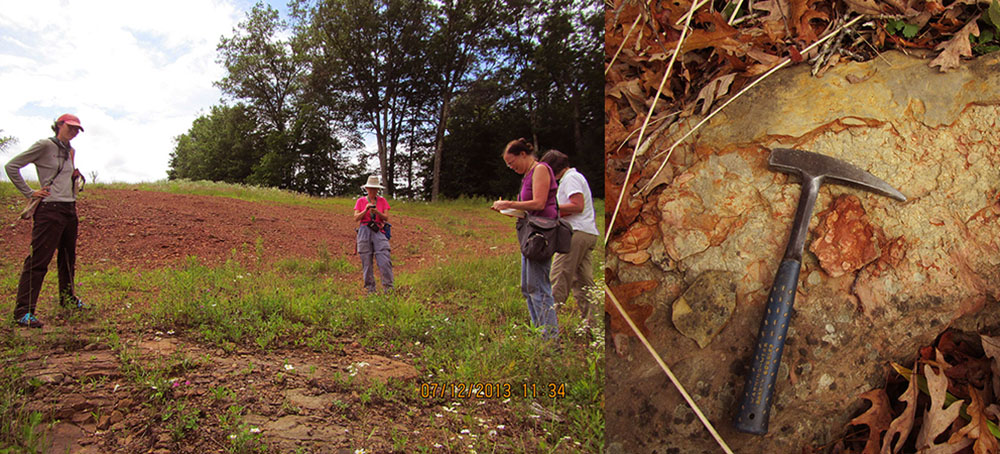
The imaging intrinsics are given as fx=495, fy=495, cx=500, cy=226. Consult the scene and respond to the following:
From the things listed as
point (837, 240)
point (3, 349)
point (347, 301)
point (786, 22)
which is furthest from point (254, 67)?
point (837, 240)

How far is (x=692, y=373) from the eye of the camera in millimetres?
1191

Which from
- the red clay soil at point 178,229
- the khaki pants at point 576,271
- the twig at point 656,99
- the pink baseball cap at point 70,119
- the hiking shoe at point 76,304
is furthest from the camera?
the khaki pants at point 576,271

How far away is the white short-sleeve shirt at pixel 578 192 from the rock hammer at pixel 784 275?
1322mm

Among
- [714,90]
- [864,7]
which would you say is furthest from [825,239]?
[864,7]

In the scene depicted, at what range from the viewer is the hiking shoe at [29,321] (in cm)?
234

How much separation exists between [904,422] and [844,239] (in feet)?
1.47

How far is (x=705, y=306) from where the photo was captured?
1153 millimetres

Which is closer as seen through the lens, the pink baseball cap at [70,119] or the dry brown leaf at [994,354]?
the dry brown leaf at [994,354]

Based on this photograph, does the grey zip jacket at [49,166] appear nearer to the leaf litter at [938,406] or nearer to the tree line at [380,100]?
the tree line at [380,100]

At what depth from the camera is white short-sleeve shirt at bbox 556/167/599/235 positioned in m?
2.46

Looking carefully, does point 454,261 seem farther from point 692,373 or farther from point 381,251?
point 692,373

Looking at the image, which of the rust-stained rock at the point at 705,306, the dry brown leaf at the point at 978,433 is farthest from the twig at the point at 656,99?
the dry brown leaf at the point at 978,433

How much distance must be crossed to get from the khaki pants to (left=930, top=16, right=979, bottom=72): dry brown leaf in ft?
5.69

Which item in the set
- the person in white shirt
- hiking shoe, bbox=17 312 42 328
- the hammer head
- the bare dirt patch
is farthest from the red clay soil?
the hammer head
